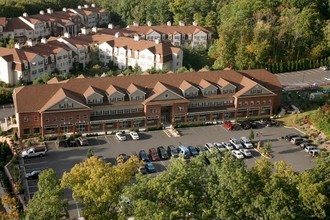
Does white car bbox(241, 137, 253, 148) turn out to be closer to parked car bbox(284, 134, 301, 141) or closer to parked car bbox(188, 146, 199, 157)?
parked car bbox(284, 134, 301, 141)

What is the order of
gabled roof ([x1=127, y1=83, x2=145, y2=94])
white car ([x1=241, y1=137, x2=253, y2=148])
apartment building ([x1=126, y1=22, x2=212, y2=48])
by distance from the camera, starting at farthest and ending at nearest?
1. apartment building ([x1=126, y1=22, x2=212, y2=48])
2. gabled roof ([x1=127, y1=83, x2=145, y2=94])
3. white car ([x1=241, y1=137, x2=253, y2=148])

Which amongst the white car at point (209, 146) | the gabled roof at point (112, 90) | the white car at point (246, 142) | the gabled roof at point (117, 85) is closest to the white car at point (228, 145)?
the white car at point (209, 146)

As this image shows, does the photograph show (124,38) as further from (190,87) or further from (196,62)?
(190,87)

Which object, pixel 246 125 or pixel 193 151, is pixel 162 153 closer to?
pixel 193 151

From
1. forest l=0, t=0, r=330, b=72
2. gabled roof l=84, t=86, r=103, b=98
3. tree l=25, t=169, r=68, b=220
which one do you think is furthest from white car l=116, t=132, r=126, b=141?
forest l=0, t=0, r=330, b=72

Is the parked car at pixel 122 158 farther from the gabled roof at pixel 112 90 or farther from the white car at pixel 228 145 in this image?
the white car at pixel 228 145

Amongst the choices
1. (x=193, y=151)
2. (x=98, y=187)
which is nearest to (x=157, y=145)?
(x=193, y=151)

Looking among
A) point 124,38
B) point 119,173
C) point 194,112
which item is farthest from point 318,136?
point 124,38
